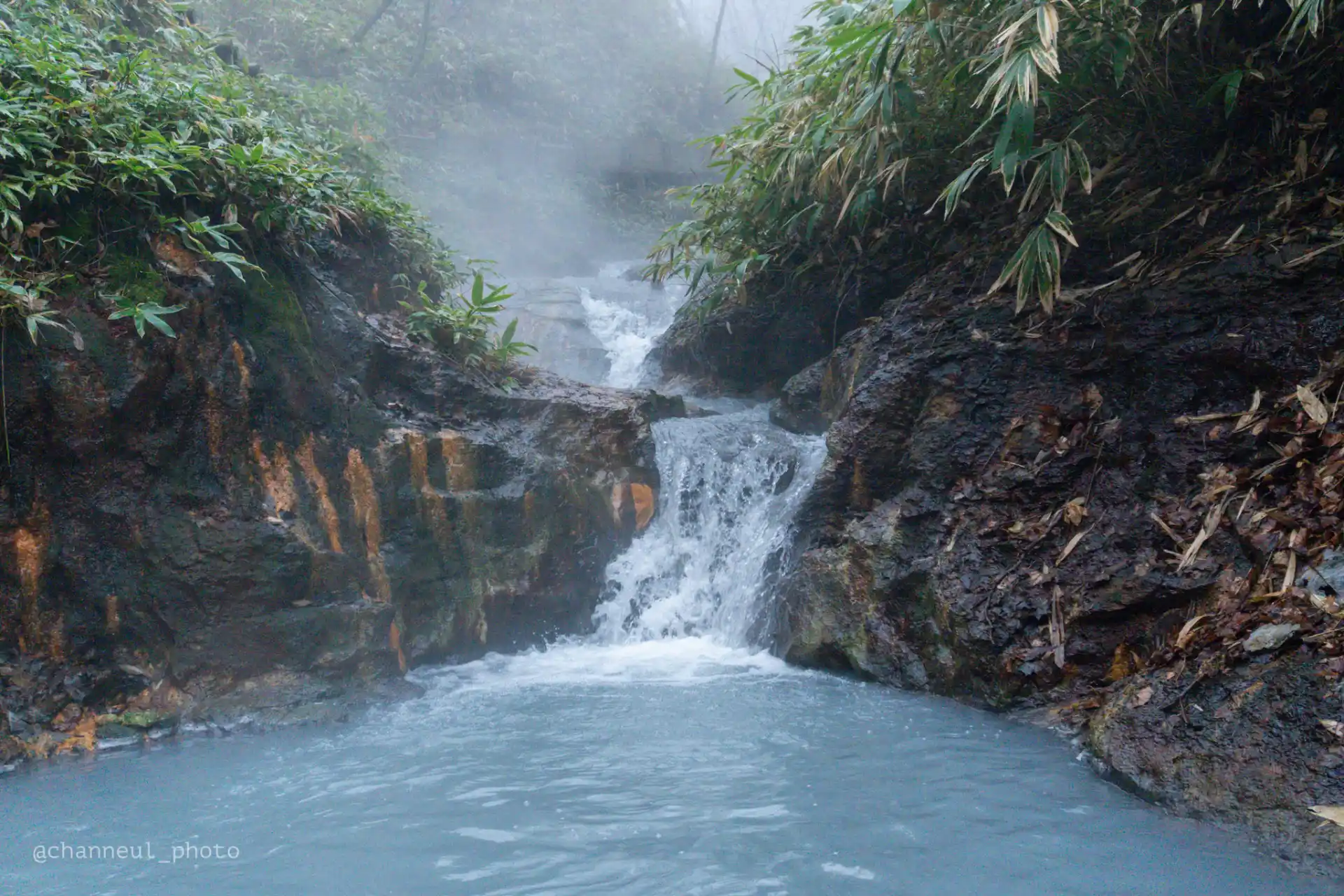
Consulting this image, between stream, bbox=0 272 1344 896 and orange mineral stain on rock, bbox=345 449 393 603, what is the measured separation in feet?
2.31

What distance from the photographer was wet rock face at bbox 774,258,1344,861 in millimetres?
3123

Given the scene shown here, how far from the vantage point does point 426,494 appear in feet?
19.2

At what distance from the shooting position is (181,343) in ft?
15.6

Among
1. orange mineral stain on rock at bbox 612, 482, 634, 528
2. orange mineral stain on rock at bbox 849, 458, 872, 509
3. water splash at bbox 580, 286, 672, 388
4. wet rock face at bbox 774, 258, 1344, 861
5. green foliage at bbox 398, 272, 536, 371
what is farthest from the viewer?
water splash at bbox 580, 286, 672, 388

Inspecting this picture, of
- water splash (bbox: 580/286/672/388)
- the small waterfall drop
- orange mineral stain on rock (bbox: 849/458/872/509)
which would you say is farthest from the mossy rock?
water splash (bbox: 580/286/672/388)

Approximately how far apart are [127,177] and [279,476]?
1.85 meters

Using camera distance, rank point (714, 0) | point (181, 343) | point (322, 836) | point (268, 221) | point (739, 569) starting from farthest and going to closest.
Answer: point (714, 0)
point (739, 569)
point (268, 221)
point (181, 343)
point (322, 836)

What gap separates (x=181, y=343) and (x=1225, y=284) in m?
5.87

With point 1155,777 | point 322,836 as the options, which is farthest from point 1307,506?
point 322,836

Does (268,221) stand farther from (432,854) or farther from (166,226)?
(432,854)

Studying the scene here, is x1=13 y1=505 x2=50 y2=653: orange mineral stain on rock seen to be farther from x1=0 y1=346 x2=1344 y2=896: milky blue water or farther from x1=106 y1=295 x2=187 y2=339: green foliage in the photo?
x1=106 y1=295 x2=187 y2=339: green foliage

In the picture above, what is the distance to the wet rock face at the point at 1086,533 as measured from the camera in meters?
3.12

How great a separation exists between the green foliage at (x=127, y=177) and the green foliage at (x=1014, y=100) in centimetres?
363

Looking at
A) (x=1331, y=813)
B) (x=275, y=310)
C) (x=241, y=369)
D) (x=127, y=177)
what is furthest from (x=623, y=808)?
(x=127, y=177)
